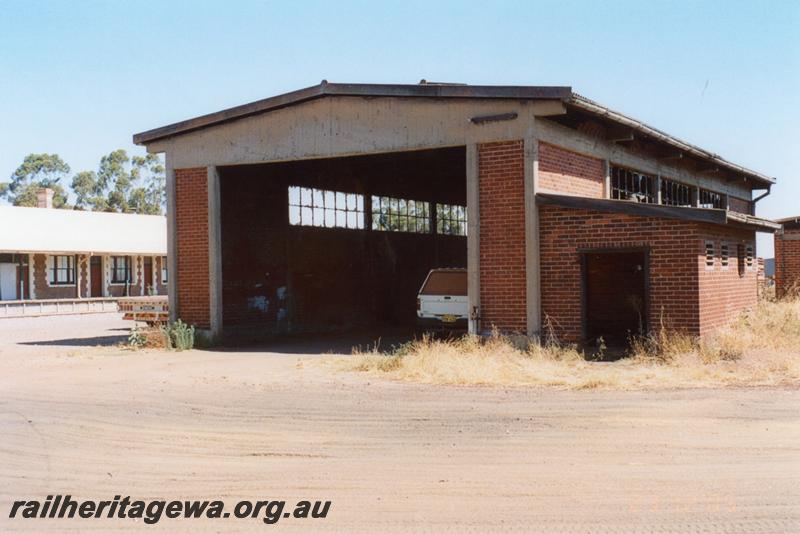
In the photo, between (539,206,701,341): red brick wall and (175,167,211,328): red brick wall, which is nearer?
(539,206,701,341): red brick wall

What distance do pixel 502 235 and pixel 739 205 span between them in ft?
70.4

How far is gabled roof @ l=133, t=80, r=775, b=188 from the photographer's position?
1559cm

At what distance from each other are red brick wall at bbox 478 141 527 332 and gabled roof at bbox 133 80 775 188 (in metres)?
1.04

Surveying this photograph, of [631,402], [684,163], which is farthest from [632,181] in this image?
[631,402]

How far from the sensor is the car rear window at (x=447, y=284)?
18250mm

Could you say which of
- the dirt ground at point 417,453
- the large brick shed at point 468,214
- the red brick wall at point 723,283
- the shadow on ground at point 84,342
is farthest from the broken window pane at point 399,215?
the dirt ground at point 417,453

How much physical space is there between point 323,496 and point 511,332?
390 inches

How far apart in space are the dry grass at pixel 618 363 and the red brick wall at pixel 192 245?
5.57 meters

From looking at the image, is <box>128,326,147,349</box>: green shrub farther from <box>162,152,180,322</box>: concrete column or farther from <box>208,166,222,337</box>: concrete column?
<box>208,166,222,337</box>: concrete column

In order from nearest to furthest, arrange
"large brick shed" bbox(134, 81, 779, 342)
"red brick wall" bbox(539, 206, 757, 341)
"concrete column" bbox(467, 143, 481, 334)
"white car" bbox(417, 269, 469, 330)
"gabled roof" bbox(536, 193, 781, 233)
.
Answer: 1. "gabled roof" bbox(536, 193, 781, 233)
2. "red brick wall" bbox(539, 206, 757, 341)
3. "large brick shed" bbox(134, 81, 779, 342)
4. "concrete column" bbox(467, 143, 481, 334)
5. "white car" bbox(417, 269, 469, 330)

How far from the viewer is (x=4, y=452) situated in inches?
329

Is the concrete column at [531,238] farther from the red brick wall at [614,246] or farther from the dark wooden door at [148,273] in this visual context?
the dark wooden door at [148,273]

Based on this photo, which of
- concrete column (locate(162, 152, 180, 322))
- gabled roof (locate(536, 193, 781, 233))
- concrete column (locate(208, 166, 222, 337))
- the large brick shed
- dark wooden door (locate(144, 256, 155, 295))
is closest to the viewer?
gabled roof (locate(536, 193, 781, 233))

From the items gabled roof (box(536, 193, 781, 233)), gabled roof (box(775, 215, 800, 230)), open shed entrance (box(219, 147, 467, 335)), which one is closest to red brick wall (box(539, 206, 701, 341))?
gabled roof (box(536, 193, 781, 233))
